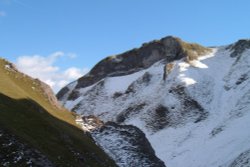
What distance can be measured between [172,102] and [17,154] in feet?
201

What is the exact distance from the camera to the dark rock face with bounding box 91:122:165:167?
38.3 meters

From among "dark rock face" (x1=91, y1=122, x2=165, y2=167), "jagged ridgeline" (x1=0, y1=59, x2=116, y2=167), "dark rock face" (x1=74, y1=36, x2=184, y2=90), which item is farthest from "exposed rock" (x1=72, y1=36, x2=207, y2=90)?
"jagged ridgeline" (x1=0, y1=59, x2=116, y2=167)

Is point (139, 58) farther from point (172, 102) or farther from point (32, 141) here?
point (32, 141)

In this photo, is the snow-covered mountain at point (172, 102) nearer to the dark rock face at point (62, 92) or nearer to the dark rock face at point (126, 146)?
the dark rock face at point (126, 146)

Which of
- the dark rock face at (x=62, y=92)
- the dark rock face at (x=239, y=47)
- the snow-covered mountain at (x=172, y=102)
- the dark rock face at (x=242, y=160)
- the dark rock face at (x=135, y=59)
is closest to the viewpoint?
the dark rock face at (x=242, y=160)

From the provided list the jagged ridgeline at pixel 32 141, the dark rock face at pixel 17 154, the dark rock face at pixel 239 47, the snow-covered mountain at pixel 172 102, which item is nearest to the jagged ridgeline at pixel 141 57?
the snow-covered mountain at pixel 172 102

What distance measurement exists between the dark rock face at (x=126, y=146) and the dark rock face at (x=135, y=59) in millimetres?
58957

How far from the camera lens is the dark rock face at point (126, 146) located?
38312 mm

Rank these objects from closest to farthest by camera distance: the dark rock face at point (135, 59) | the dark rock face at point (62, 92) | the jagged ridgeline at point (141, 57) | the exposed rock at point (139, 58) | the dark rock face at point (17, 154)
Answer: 1. the dark rock face at point (17, 154)
2. the jagged ridgeline at point (141, 57)
3. the exposed rock at point (139, 58)
4. the dark rock face at point (135, 59)
5. the dark rock face at point (62, 92)

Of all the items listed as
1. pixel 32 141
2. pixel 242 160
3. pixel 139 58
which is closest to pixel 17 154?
pixel 32 141

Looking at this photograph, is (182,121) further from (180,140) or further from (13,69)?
(13,69)

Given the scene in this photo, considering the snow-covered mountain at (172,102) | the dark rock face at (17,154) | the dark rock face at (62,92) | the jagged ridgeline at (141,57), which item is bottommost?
the dark rock face at (17,154)

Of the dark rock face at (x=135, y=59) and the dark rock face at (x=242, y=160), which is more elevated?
the dark rock face at (x=135, y=59)

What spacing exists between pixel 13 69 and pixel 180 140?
29722 millimetres
